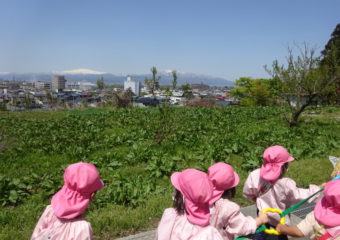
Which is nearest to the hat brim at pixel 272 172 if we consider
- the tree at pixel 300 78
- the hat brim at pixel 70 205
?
the hat brim at pixel 70 205

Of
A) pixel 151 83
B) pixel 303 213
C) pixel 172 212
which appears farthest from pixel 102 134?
pixel 172 212

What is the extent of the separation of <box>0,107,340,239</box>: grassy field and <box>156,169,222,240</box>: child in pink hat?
1.95 metres

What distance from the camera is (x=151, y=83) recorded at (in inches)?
468

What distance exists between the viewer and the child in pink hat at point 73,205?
8.62 ft

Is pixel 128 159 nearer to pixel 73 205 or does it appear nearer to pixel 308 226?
pixel 73 205

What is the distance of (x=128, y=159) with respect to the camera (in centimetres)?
819

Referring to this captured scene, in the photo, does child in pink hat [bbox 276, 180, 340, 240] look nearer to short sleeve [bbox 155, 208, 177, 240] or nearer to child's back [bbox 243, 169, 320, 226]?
child's back [bbox 243, 169, 320, 226]

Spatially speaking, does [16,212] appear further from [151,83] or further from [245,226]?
[151,83]

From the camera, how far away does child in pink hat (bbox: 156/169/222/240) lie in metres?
2.44

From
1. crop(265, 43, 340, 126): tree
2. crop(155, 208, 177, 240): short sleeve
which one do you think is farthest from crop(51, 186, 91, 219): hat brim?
crop(265, 43, 340, 126): tree

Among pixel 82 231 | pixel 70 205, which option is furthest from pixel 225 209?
pixel 70 205

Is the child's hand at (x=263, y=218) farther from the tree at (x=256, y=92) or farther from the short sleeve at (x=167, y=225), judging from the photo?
the tree at (x=256, y=92)

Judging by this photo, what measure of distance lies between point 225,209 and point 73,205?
56.7 inches

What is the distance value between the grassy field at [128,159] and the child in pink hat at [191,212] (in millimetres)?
1945
